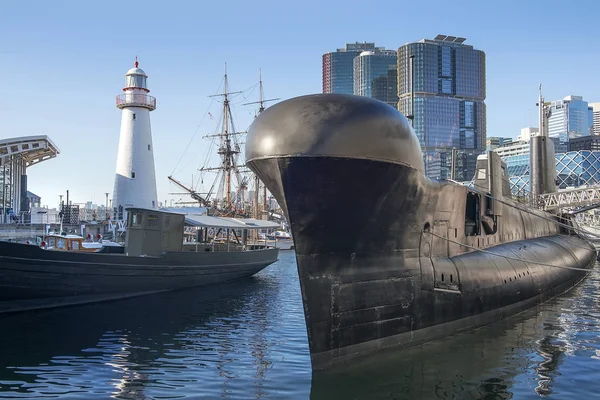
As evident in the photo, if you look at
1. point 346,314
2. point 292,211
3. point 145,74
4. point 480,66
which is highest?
point 480,66

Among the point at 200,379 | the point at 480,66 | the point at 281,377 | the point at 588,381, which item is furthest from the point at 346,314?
the point at 480,66

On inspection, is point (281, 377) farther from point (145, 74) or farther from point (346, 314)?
point (145, 74)

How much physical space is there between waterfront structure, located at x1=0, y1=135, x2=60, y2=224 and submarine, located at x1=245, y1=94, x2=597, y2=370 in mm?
45813

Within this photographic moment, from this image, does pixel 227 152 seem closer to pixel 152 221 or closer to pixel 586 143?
pixel 152 221

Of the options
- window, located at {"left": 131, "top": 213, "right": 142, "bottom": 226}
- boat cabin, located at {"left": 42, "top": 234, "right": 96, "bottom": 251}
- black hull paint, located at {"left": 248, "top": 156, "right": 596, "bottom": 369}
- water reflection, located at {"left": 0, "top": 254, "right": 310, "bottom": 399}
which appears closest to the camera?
black hull paint, located at {"left": 248, "top": 156, "right": 596, "bottom": 369}

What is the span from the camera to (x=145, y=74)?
136 ft

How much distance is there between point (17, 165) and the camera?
52.2 m

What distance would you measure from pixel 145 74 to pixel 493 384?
38.3m

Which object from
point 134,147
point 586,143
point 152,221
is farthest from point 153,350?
point 586,143

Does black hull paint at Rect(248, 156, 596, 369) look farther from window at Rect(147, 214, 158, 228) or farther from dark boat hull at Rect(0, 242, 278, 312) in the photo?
window at Rect(147, 214, 158, 228)

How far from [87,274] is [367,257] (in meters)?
15.4

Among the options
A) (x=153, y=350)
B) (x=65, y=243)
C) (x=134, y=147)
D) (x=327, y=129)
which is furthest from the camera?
(x=134, y=147)

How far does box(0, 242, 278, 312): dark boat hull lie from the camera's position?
19.0 metres

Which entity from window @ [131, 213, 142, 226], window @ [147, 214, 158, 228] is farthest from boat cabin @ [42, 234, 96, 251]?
window @ [147, 214, 158, 228]
